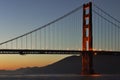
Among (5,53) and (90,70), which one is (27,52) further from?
(90,70)

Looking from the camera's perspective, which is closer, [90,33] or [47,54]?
[47,54]

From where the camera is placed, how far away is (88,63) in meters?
98.5

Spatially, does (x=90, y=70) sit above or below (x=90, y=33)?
below

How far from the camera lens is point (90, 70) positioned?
99.2 meters


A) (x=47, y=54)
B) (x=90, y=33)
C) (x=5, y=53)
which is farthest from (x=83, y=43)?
(x=5, y=53)

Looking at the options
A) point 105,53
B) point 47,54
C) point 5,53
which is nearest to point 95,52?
point 105,53

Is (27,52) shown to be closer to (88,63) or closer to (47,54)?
(47,54)

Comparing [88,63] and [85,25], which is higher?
[85,25]

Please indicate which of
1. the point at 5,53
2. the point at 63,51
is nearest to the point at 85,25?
the point at 63,51

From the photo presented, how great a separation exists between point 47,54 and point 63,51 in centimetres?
261

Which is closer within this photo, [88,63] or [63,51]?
[63,51]

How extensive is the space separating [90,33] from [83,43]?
206cm

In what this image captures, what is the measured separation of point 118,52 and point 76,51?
7.70m

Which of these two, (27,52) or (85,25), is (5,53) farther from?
(85,25)
